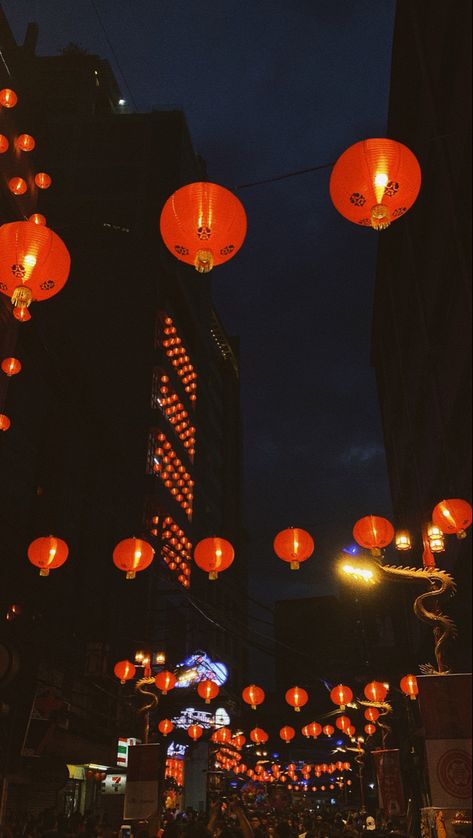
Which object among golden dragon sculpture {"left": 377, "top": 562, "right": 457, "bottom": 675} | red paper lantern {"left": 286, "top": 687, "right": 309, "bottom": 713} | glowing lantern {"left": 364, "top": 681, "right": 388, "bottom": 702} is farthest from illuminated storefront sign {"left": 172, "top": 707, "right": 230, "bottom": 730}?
golden dragon sculpture {"left": 377, "top": 562, "right": 457, "bottom": 675}

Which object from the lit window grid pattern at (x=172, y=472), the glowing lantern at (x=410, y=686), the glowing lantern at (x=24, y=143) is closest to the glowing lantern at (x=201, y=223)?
the glowing lantern at (x=24, y=143)

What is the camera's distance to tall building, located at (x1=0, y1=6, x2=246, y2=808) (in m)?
17.4

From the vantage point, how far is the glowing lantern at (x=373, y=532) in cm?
1134

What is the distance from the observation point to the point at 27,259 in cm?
809

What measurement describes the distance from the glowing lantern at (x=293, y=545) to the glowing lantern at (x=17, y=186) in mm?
12336

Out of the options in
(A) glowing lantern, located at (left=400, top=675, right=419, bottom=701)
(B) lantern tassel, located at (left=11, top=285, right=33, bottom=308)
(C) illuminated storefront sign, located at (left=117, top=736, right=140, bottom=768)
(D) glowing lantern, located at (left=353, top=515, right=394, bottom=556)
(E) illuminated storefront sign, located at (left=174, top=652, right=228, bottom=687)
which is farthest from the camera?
(E) illuminated storefront sign, located at (left=174, top=652, right=228, bottom=687)

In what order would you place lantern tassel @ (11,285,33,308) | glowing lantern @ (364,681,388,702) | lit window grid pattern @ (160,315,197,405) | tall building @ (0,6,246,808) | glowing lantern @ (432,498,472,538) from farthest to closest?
lit window grid pattern @ (160,315,197,405) → glowing lantern @ (364,681,388,702) → tall building @ (0,6,246,808) → glowing lantern @ (432,498,472,538) → lantern tassel @ (11,285,33,308)

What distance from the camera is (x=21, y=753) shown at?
49.5 feet

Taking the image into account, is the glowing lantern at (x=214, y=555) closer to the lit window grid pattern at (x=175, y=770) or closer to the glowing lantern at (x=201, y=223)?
the glowing lantern at (x=201, y=223)

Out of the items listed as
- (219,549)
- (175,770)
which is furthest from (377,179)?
(175,770)

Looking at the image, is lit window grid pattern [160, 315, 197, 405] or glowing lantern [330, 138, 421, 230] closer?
glowing lantern [330, 138, 421, 230]

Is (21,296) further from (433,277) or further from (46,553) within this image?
(433,277)

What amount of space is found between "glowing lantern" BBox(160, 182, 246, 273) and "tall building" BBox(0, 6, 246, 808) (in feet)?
30.4

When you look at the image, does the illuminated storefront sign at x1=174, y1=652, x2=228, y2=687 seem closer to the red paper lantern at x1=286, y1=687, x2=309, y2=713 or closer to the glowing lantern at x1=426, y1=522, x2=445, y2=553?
the red paper lantern at x1=286, y1=687, x2=309, y2=713
